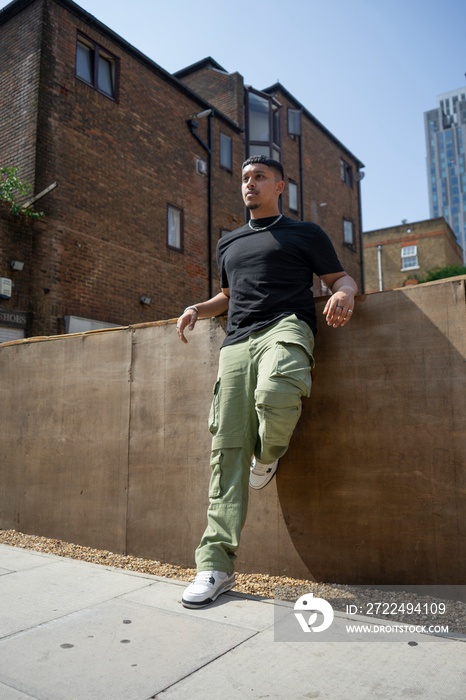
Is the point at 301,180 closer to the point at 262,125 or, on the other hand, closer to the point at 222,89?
the point at 262,125

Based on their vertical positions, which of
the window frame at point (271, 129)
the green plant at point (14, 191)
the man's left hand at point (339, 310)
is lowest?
the man's left hand at point (339, 310)

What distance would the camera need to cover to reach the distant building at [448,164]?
13550 centimetres

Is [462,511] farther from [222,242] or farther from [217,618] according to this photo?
[222,242]

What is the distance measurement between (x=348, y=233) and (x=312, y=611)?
75.0ft

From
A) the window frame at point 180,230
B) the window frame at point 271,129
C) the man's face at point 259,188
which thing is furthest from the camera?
the window frame at point 271,129

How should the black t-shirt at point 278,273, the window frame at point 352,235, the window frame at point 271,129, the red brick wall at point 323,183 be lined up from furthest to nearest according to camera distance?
the window frame at point 352,235, the red brick wall at point 323,183, the window frame at point 271,129, the black t-shirt at point 278,273

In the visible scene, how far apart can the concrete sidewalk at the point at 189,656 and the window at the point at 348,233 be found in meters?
22.3

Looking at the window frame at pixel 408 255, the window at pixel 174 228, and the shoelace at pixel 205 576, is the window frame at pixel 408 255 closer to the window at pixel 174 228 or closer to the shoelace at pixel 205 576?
the window at pixel 174 228

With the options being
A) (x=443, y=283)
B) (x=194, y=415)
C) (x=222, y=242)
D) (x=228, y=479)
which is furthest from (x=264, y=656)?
(x=222, y=242)

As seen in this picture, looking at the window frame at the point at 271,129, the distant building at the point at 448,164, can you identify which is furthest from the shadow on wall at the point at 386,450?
the distant building at the point at 448,164

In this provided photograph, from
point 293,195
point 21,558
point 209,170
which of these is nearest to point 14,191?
point 209,170

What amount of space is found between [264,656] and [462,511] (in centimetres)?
107

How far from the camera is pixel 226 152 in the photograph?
16.5 m

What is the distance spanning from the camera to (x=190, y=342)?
10.6 feet
